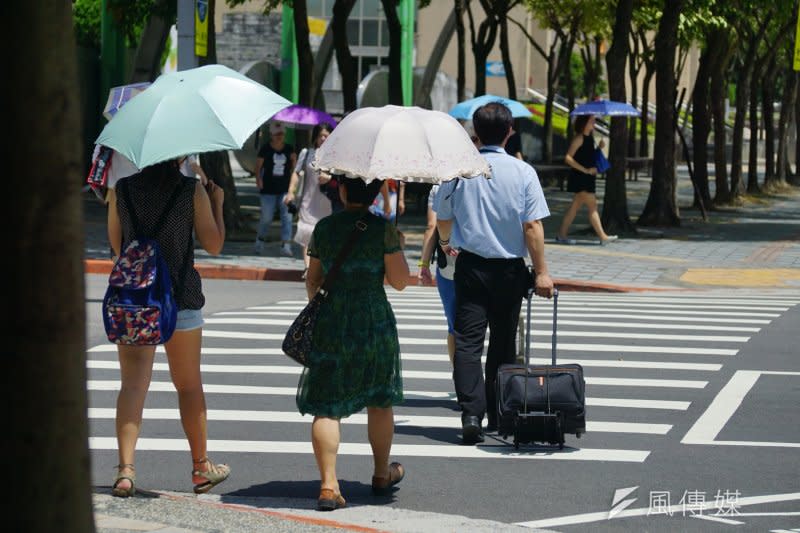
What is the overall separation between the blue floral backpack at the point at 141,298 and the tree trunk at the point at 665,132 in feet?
64.8

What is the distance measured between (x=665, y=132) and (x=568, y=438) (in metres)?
17.8

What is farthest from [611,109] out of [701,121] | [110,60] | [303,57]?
[110,60]

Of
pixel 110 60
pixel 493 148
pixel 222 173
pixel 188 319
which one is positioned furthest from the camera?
pixel 110 60

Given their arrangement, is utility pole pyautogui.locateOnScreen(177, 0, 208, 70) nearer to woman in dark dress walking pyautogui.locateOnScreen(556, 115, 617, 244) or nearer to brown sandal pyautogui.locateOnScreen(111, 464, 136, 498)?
woman in dark dress walking pyautogui.locateOnScreen(556, 115, 617, 244)

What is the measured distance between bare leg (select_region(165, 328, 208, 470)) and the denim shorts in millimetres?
18

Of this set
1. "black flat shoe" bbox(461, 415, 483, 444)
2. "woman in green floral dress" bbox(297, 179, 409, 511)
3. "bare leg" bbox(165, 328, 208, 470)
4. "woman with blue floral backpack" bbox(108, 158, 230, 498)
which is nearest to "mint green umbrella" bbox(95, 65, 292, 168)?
"woman with blue floral backpack" bbox(108, 158, 230, 498)

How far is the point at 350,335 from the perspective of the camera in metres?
6.57

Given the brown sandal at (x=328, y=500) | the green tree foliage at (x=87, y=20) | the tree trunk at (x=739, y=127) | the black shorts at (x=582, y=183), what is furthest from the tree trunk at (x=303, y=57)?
the green tree foliage at (x=87, y=20)

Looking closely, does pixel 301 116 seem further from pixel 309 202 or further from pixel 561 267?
pixel 309 202

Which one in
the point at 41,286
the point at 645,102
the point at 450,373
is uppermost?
the point at 645,102

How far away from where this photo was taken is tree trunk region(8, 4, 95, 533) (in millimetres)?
3428

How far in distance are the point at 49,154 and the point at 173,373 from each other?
10.8ft

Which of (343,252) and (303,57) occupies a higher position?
(303,57)

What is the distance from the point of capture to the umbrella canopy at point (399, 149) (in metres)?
6.73
